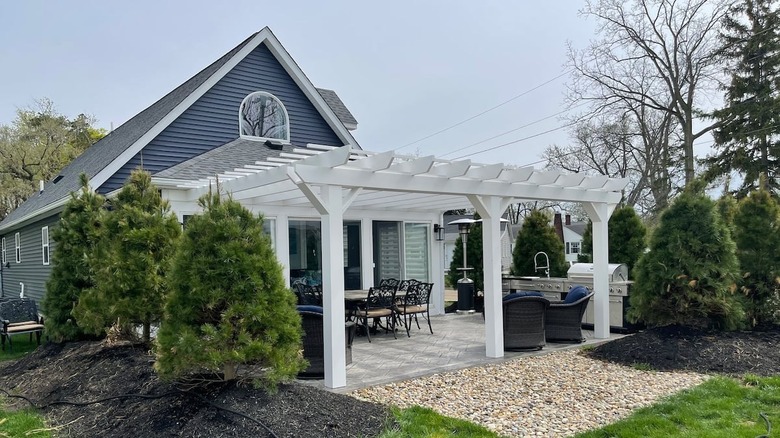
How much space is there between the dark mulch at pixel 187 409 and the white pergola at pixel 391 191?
117 centimetres

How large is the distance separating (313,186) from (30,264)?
37.2 feet

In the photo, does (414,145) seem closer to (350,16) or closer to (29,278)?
(350,16)

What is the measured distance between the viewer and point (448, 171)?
6.53 m

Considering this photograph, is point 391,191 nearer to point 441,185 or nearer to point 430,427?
point 441,185

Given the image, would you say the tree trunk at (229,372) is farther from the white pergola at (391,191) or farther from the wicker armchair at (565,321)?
the wicker armchair at (565,321)

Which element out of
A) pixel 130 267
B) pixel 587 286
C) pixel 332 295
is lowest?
pixel 587 286

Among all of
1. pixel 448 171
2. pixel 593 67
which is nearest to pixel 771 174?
pixel 593 67

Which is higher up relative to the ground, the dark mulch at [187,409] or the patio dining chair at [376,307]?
the patio dining chair at [376,307]

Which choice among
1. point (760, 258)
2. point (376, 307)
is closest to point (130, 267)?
point (376, 307)

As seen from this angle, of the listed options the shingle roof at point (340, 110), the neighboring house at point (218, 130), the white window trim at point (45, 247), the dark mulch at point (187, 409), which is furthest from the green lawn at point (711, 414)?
the white window trim at point (45, 247)

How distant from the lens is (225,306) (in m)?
4.23

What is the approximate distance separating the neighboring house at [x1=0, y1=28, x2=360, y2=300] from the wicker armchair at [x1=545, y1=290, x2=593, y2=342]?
4537mm

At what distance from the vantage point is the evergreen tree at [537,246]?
1225 cm

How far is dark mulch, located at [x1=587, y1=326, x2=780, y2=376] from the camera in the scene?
6.08m
